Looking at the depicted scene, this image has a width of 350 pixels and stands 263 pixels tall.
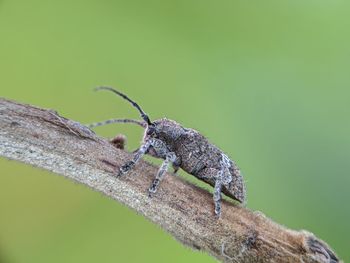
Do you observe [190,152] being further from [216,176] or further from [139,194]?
[139,194]

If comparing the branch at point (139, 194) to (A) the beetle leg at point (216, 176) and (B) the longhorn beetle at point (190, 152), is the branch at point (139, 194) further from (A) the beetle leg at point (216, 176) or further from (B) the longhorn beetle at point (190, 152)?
(B) the longhorn beetle at point (190, 152)

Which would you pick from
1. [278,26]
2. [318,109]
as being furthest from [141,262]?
[278,26]

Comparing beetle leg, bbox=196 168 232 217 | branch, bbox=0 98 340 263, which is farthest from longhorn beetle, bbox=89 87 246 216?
branch, bbox=0 98 340 263

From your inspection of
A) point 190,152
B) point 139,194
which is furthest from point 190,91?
point 139,194

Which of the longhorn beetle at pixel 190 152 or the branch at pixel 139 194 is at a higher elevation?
the longhorn beetle at pixel 190 152

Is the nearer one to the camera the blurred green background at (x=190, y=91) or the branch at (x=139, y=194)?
the branch at (x=139, y=194)

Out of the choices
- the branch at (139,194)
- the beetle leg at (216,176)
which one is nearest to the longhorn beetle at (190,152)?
the beetle leg at (216,176)
